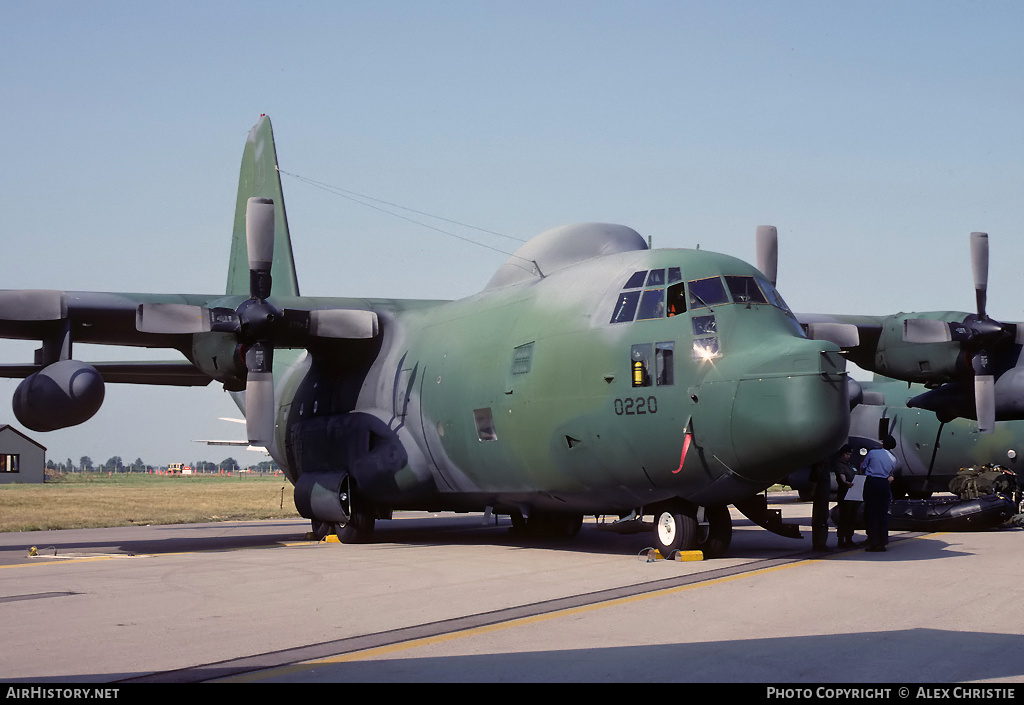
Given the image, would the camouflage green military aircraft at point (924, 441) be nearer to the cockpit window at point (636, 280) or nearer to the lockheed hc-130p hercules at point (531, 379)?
the lockheed hc-130p hercules at point (531, 379)

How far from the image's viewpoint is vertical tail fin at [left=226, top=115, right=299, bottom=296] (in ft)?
81.3

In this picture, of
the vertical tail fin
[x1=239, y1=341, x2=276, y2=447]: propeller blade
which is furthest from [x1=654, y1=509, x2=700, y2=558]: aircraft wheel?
the vertical tail fin

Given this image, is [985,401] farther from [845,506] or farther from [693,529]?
[693,529]

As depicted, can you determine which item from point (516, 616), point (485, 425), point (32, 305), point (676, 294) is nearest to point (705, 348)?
point (676, 294)

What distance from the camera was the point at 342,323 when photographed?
1875 cm

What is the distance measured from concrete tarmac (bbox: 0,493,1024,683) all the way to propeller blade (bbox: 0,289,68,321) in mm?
3753

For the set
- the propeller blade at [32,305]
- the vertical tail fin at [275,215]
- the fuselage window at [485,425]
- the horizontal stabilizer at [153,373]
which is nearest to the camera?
the fuselage window at [485,425]

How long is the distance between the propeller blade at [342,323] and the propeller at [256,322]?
0.06 ft

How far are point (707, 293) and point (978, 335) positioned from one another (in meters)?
8.43

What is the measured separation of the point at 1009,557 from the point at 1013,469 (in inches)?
520

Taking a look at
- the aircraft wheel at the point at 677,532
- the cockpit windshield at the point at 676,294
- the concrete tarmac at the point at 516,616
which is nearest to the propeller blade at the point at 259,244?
the concrete tarmac at the point at 516,616

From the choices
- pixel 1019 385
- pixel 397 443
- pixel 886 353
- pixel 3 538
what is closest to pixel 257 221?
pixel 397 443

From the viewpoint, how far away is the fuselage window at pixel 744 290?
13.4 metres

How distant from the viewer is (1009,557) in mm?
14281
